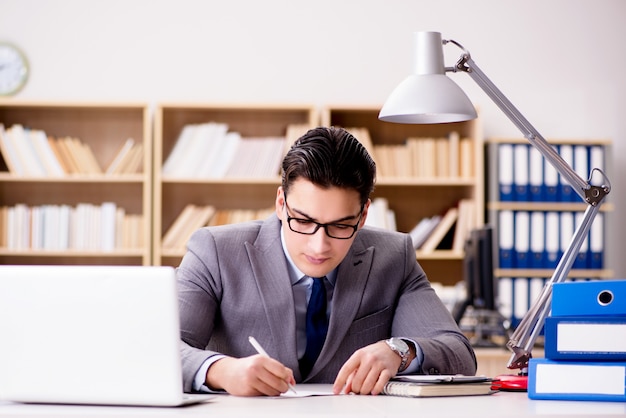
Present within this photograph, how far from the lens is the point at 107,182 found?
521cm

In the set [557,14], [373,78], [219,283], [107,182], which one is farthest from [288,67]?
[219,283]

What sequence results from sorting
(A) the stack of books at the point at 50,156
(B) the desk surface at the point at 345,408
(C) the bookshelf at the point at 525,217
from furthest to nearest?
(C) the bookshelf at the point at 525,217
(A) the stack of books at the point at 50,156
(B) the desk surface at the point at 345,408

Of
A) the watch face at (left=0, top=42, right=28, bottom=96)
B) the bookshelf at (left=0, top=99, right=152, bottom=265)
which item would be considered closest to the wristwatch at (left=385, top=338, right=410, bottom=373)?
the bookshelf at (left=0, top=99, right=152, bottom=265)

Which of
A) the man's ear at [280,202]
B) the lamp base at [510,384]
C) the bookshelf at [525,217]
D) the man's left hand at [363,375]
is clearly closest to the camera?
the man's left hand at [363,375]

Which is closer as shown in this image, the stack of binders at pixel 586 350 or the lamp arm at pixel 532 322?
the stack of binders at pixel 586 350

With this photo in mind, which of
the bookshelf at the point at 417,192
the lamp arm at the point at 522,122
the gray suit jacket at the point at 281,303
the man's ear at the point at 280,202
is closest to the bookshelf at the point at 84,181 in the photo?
the bookshelf at the point at 417,192

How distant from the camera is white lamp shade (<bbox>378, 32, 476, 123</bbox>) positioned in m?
1.96

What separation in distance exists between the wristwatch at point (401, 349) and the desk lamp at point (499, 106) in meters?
0.20

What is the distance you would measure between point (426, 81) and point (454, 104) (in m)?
0.09

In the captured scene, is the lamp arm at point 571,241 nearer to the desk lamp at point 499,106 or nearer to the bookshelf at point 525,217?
the desk lamp at point 499,106

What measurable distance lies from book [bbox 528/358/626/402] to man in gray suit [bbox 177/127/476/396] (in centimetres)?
30

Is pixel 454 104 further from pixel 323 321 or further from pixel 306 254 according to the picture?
pixel 323 321

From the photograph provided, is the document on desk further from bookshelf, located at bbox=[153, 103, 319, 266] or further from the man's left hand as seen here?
bookshelf, located at bbox=[153, 103, 319, 266]

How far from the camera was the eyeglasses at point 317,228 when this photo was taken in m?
1.94
